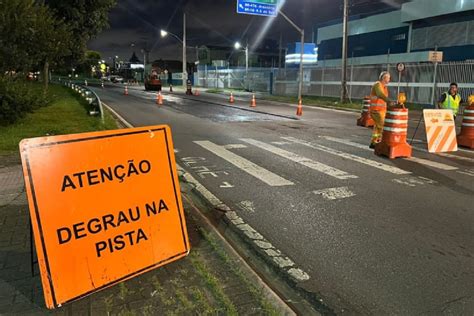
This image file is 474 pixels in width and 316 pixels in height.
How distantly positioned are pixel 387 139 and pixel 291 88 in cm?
3086

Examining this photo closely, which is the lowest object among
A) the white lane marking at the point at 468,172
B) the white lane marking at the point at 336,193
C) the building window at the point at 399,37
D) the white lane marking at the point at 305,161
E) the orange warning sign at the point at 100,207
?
the white lane marking at the point at 468,172

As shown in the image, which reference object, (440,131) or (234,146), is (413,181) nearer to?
(440,131)

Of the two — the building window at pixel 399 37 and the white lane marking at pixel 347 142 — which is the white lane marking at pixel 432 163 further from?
the building window at pixel 399 37

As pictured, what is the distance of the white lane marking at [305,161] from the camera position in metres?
7.57

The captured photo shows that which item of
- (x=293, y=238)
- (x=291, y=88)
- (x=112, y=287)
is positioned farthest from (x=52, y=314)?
(x=291, y=88)

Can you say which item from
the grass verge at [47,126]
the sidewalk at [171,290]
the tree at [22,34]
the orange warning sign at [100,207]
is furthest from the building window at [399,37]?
the orange warning sign at [100,207]

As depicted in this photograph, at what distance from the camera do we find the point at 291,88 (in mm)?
39344

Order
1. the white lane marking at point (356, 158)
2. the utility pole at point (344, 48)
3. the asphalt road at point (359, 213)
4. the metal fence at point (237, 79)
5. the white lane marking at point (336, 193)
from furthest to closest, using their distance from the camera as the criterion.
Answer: the metal fence at point (237, 79), the utility pole at point (344, 48), the white lane marking at point (356, 158), the white lane marking at point (336, 193), the asphalt road at point (359, 213)

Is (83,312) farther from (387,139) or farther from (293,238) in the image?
(387,139)

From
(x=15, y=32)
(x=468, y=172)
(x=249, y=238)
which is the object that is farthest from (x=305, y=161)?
(x=15, y=32)

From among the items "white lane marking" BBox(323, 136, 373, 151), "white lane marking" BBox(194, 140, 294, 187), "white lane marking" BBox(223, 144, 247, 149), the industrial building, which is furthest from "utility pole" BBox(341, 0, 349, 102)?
"white lane marking" BBox(194, 140, 294, 187)

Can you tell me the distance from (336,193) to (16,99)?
883 cm

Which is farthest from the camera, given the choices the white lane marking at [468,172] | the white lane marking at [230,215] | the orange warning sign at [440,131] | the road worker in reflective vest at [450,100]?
the road worker in reflective vest at [450,100]

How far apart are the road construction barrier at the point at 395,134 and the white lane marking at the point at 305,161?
1.74 meters
